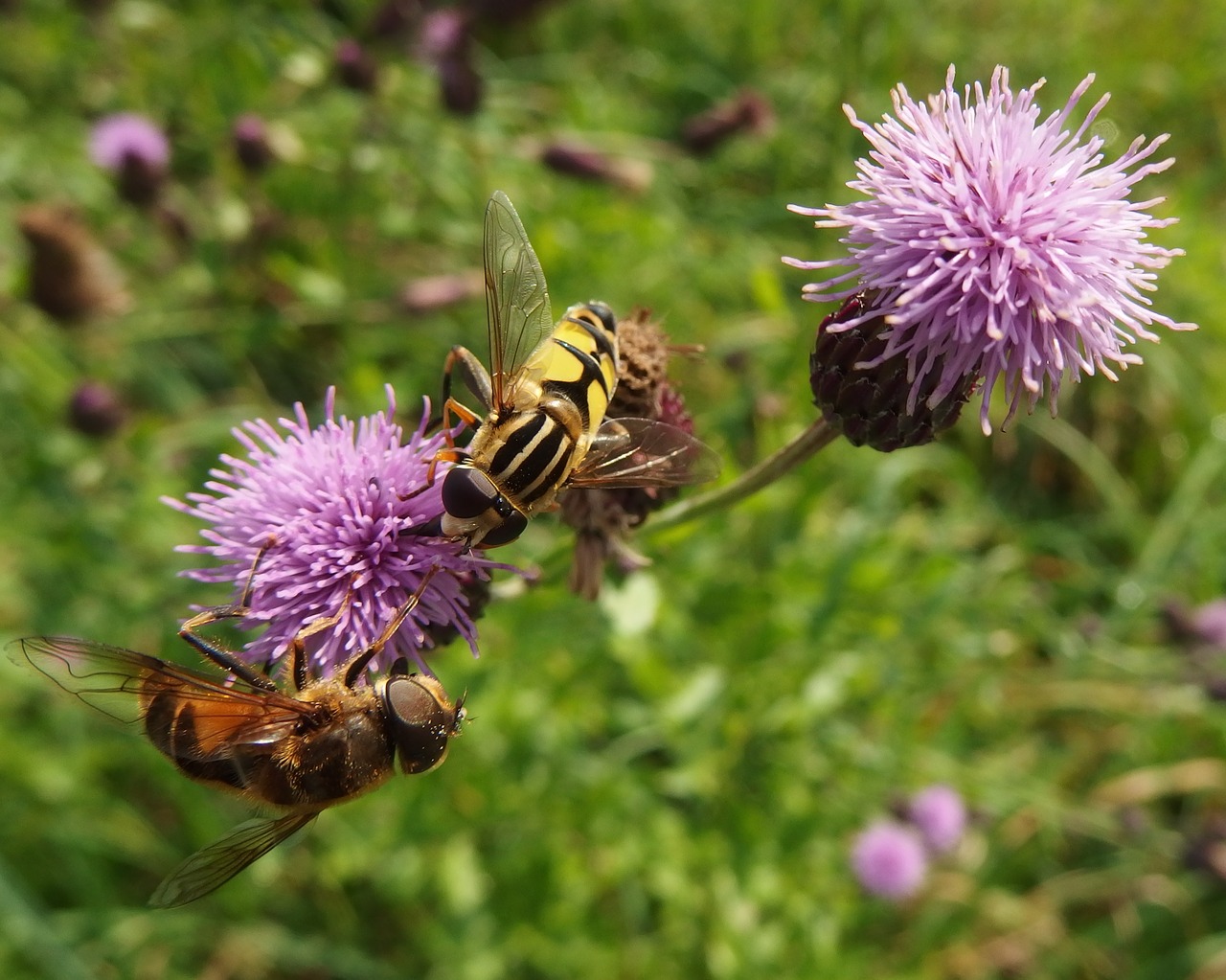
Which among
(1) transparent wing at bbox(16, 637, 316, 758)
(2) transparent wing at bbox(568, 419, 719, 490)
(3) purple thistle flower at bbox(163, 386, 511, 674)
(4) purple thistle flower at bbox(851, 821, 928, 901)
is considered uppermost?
(2) transparent wing at bbox(568, 419, 719, 490)

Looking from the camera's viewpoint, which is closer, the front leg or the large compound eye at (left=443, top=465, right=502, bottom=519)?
the large compound eye at (left=443, top=465, right=502, bottom=519)

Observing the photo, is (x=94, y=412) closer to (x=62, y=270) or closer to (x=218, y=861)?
(x=62, y=270)

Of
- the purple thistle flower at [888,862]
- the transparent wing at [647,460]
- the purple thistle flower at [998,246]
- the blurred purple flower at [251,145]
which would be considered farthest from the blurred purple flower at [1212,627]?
the blurred purple flower at [251,145]

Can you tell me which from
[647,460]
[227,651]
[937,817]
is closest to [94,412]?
[227,651]

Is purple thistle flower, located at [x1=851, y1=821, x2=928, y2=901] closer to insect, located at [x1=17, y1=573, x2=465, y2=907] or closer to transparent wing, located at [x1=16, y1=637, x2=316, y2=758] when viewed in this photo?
insect, located at [x1=17, y1=573, x2=465, y2=907]

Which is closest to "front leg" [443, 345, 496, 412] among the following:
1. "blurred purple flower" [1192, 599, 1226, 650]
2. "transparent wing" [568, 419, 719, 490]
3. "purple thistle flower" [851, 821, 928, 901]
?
"transparent wing" [568, 419, 719, 490]

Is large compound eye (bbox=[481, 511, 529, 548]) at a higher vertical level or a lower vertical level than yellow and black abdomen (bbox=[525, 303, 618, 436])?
lower

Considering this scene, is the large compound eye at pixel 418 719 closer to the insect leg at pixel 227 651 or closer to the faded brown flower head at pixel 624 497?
the insect leg at pixel 227 651

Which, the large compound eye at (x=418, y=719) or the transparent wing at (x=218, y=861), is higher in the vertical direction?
the large compound eye at (x=418, y=719)
